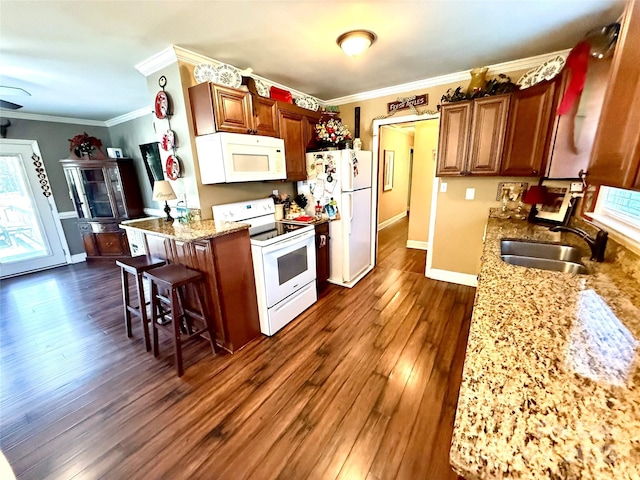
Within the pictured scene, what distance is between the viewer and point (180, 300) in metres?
2.30

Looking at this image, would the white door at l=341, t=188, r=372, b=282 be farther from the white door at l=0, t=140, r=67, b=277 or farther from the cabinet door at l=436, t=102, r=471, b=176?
the white door at l=0, t=140, r=67, b=277

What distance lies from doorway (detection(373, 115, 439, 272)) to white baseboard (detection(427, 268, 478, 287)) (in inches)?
11.2

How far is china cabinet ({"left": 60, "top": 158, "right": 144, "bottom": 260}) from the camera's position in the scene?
4426 millimetres

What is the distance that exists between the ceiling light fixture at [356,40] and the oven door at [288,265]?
5.30 feet

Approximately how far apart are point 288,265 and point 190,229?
914mm

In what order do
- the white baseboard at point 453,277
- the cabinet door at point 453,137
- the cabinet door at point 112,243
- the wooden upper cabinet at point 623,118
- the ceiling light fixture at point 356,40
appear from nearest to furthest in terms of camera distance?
1. the wooden upper cabinet at point 623,118
2. the ceiling light fixture at point 356,40
3. the cabinet door at point 453,137
4. the white baseboard at point 453,277
5. the cabinet door at point 112,243

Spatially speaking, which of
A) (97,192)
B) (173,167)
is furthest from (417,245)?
(97,192)

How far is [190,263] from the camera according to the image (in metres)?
2.17

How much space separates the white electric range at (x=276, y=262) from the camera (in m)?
2.26

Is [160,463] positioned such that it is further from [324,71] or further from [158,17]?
[324,71]

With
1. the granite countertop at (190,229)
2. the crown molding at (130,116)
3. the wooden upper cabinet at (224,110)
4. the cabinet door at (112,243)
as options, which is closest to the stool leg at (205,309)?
the granite countertop at (190,229)

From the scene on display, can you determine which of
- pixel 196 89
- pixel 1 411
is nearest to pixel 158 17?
pixel 196 89

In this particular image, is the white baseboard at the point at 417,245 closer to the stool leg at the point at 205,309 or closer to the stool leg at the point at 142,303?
the stool leg at the point at 205,309

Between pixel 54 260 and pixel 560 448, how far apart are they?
653 cm
